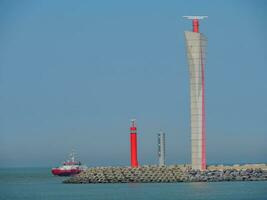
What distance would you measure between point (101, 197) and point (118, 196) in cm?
112

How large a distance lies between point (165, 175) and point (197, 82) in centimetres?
764

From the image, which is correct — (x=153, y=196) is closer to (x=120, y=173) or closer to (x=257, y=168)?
(x=120, y=173)

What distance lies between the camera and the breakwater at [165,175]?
80.9 meters

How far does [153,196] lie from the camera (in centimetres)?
6562

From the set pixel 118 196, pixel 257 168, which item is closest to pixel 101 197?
pixel 118 196

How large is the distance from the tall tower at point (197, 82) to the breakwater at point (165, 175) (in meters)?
2.12

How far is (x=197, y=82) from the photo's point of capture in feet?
264

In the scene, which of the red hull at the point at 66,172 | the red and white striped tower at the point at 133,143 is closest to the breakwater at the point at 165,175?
the red and white striped tower at the point at 133,143

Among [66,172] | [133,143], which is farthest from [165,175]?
[66,172]

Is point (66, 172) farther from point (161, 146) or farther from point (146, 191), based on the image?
point (146, 191)

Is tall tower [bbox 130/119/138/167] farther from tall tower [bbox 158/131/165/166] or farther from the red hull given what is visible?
the red hull

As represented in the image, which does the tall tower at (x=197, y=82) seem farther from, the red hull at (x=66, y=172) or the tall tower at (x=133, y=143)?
the red hull at (x=66, y=172)

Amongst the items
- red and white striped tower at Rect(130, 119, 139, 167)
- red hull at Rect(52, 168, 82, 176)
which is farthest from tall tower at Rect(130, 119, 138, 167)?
red hull at Rect(52, 168, 82, 176)

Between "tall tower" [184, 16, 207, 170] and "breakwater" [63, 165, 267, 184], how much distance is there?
6.97 ft
